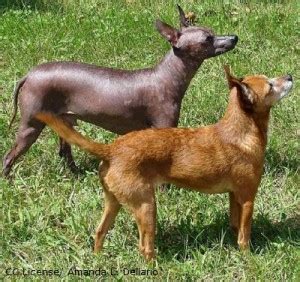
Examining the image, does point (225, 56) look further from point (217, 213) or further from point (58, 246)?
point (58, 246)

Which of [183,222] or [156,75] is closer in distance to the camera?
[183,222]

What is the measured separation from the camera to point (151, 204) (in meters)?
4.39

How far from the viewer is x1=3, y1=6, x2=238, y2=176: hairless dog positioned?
5.48 m

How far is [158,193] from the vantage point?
5.34m

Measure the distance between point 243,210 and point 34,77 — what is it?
1.86m

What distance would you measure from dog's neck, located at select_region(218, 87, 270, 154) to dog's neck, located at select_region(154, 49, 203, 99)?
40.0 inches

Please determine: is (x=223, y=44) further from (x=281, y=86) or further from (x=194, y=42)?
(x=281, y=86)

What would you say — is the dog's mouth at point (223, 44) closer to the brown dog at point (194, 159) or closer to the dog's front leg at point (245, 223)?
the brown dog at point (194, 159)

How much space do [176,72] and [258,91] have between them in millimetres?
1173

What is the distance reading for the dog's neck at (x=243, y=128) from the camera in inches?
181

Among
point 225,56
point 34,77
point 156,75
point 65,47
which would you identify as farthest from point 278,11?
point 34,77

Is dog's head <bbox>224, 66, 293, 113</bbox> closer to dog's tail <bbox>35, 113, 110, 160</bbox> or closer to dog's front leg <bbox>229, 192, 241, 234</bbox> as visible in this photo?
dog's front leg <bbox>229, 192, 241, 234</bbox>

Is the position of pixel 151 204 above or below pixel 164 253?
above

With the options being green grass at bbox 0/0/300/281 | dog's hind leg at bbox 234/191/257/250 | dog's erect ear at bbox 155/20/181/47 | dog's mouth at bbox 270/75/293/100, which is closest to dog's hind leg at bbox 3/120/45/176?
green grass at bbox 0/0/300/281
